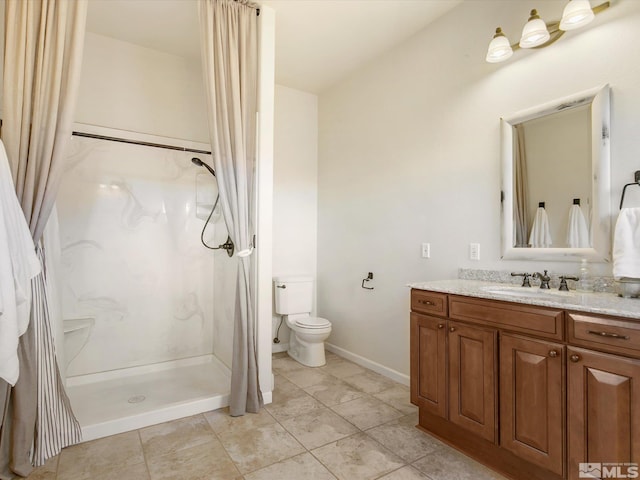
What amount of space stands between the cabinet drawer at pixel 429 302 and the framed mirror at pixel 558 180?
1.83 feet

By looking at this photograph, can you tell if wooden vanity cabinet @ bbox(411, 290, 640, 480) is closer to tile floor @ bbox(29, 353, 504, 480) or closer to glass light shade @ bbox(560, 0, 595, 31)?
tile floor @ bbox(29, 353, 504, 480)

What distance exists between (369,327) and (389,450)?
1336mm

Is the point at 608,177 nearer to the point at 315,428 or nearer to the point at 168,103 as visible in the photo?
the point at 315,428

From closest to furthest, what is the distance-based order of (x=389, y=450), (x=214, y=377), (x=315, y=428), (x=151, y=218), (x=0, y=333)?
1. (x=0, y=333)
2. (x=389, y=450)
3. (x=315, y=428)
4. (x=214, y=377)
5. (x=151, y=218)

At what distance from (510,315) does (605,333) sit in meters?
0.37

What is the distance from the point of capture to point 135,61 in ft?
10.1

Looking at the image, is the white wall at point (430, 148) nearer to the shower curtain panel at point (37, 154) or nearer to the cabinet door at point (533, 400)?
the cabinet door at point (533, 400)

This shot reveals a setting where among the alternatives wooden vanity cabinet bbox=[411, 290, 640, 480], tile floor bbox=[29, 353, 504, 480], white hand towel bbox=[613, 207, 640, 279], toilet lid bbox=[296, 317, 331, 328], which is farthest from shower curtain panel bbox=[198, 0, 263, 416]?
white hand towel bbox=[613, 207, 640, 279]

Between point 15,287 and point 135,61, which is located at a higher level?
point 135,61

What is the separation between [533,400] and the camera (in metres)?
1.55

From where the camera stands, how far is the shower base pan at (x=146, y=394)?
2145 millimetres

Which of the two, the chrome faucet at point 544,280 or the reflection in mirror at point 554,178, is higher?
the reflection in mirror at point 554,178

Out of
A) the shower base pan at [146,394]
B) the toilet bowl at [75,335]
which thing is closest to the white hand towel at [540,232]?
the shower base pan at [146,394]

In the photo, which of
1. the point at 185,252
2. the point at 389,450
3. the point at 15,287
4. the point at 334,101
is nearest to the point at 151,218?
the point at 185,252
